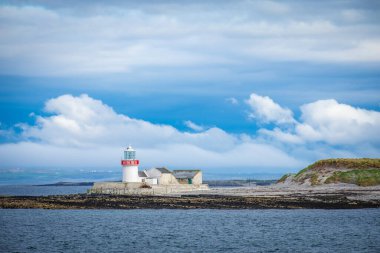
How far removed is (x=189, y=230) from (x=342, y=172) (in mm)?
49664

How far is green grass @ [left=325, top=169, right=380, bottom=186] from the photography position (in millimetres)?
93938

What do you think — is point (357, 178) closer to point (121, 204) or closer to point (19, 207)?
point (121, 204)

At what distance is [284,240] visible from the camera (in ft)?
160

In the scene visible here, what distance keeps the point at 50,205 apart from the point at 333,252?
129ft

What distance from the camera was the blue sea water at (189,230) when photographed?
45625mm

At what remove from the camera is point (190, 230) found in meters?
54.6

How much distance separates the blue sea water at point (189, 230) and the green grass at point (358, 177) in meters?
28.5

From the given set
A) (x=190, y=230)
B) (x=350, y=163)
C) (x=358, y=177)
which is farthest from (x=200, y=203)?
(x=350, y=163)

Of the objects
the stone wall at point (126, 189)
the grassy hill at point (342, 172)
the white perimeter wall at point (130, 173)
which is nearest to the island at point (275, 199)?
the grassy hill at point (342, 172)

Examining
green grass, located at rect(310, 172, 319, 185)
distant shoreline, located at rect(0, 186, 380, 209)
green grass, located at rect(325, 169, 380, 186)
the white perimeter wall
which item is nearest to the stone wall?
the white perimeter wall

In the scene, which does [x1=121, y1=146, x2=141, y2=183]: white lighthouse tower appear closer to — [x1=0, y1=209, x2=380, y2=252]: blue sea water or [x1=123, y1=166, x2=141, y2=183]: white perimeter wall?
[x1=123, y1=166, x2=141, y2=183]: white perimeter wall

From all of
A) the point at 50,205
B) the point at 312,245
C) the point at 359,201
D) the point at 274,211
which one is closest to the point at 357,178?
the point at 359,201

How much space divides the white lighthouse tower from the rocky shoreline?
13067mm

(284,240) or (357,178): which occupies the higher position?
(357,178)
